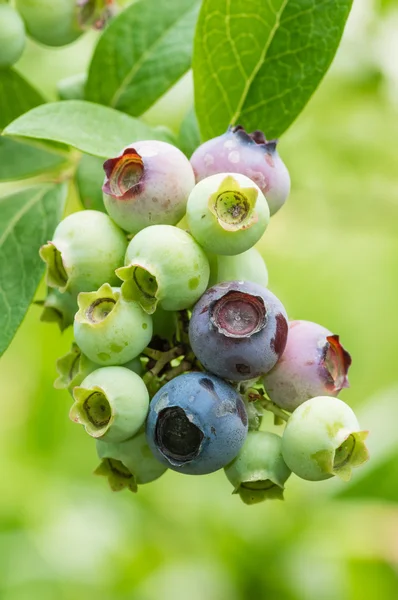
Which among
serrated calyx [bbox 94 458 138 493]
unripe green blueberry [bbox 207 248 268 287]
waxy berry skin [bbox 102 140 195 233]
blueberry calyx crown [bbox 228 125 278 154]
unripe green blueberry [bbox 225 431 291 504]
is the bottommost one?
serrated calyx [bbox 94 458 138 493]

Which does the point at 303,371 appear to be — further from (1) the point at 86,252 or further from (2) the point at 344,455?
(1) the point at 86,252

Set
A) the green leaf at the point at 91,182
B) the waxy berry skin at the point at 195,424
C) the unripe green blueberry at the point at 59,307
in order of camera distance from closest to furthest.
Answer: the waxy berry skin at the point at 195,424 → the unripe green blueberry at the point at 59,307 → the green leaf at the point at 91,182

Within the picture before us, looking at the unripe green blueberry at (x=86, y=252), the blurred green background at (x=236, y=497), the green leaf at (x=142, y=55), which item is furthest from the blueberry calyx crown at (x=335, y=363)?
the blurred green background at (x=236, y=497)

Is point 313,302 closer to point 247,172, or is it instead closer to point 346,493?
point 346,493

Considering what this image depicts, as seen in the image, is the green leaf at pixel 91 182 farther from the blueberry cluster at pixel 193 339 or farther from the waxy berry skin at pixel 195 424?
the waxy berry skin at pixel 195 424

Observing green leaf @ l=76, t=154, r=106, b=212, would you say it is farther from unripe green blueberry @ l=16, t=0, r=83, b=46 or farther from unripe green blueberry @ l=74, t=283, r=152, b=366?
unripe green blueberry @ l=74, t=283, r=152, b=366

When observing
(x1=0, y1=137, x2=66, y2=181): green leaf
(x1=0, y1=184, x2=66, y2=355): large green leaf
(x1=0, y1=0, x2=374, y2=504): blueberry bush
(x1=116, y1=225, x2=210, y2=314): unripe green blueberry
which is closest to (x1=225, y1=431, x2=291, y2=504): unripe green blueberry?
(x1=0, y1=0, x2=374, y2=504): blueberry bush

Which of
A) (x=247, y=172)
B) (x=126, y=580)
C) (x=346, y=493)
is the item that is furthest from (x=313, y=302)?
(x=247, y=172)
